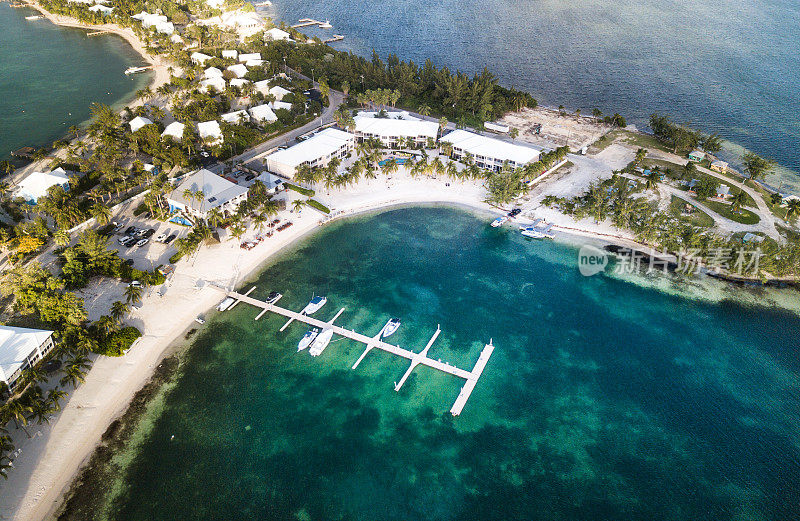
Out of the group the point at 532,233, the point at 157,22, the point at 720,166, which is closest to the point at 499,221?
the point at 532,233

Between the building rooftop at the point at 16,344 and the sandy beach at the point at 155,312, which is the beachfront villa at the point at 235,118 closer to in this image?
the sandy beach at the point at 155,312

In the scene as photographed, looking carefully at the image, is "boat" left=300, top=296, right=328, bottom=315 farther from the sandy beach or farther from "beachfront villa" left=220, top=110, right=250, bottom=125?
"beachfront villa" left=220, top=110, right=250, bottom=125

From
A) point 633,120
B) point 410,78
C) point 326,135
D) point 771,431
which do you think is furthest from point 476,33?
point 771,431

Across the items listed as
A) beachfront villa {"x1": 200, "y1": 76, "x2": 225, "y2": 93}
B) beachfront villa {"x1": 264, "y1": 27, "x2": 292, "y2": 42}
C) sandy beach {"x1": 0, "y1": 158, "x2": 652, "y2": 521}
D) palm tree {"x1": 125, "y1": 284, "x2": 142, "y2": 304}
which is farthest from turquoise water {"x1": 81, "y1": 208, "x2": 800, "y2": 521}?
beachfront villa {"x1": 264, "y1": 27, "x2": 292, "y2": 42}

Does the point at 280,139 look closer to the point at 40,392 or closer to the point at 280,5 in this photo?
the point at 40,392

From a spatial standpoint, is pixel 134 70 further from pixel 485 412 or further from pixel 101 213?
pixel 485 412

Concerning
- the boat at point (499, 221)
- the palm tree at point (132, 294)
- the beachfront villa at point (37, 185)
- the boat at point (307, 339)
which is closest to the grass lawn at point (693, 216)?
the boat at point (499, 221)
